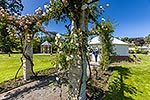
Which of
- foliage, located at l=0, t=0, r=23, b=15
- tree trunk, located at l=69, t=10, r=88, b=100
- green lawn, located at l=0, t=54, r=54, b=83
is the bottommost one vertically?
green lawn, located at l=0, t=54, r=54, b=83

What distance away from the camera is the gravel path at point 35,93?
7375 mm

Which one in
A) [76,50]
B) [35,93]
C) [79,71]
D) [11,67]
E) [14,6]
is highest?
[14,6]

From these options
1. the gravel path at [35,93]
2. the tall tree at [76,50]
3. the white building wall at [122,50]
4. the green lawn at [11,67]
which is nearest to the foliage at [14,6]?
the green lawn at [11,67]

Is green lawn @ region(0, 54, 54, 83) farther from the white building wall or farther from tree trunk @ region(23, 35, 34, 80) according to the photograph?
the white building wall

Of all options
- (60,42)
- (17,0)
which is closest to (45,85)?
(60,42)

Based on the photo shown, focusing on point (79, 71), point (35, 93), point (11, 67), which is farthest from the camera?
point (11, 67)

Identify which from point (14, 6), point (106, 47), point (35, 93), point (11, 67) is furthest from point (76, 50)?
point (14, 6)

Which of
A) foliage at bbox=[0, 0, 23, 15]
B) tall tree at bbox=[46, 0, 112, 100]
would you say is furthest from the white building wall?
tall tree at bbox=[46, 0, 112, 100]

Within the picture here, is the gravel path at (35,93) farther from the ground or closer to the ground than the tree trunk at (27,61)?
closer to the ground

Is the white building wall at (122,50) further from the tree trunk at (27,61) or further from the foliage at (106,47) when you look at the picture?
the tree trunk at (27,61)

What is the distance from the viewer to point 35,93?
7836 millimetres

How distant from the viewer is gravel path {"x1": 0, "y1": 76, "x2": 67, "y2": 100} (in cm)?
738

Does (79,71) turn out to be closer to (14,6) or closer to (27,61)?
(27,61)

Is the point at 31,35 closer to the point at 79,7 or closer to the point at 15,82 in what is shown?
the point at 15,82
